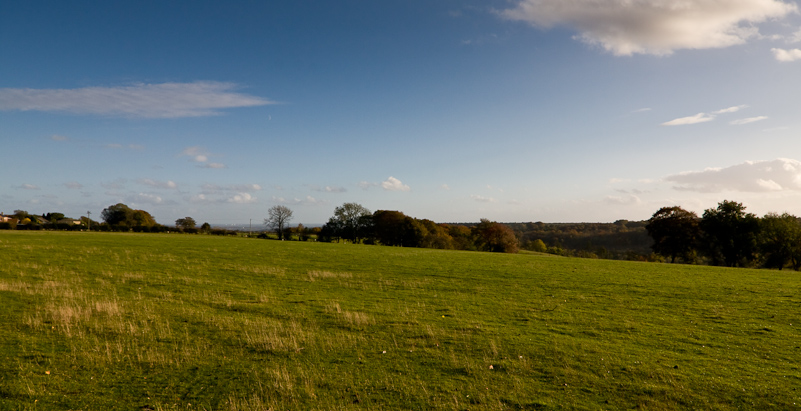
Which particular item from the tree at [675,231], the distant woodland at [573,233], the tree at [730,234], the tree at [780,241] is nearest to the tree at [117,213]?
the distant woodland at [573,233]

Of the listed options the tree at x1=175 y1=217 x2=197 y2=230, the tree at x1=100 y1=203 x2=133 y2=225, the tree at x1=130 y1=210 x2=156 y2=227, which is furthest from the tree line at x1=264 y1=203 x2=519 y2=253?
the tree at x1=100 y1=203 x2=133 y2=225

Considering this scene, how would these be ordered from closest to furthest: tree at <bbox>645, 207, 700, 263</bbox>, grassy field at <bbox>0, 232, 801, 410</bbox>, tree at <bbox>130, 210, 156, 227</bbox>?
1. grassy field at <bbox>0, 232, 801, 410</bbox>
2. tree at <bbox>645, 207, 700, 263</bbox>
3. tree at <bbox>130, 210, 156, 227</bbox>

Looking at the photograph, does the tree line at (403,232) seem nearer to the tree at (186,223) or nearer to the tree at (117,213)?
the tree at (186,223)

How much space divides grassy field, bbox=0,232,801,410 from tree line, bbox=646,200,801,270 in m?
44.0

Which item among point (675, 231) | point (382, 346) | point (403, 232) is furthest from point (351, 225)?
point (382, 346)

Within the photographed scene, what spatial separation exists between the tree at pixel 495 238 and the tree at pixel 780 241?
42.9 m

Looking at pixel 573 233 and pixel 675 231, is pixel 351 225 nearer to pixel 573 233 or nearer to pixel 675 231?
pixel 675 231

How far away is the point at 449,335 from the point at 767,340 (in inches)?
433

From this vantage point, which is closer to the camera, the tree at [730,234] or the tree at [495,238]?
the tree at [730,234]

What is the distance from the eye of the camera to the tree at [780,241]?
5778 cm

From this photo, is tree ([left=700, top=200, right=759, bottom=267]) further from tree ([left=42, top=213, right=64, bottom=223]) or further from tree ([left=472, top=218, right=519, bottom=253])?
tree ([left=42, top=213, right=64, bottom=223])

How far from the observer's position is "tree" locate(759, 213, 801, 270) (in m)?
57.8

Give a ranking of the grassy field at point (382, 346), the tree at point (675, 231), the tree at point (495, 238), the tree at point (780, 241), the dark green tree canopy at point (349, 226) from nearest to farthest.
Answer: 1. the grassy field at point (382, 346)
2. the tree at point (780, 241)
3. the tree at point (675, 231)
4. the tree at point (495, 238)
5. the dark green tree canopy at point (349, 226)

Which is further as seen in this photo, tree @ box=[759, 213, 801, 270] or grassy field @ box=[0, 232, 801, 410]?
tree @ box=[759, 213, 801, 270]
